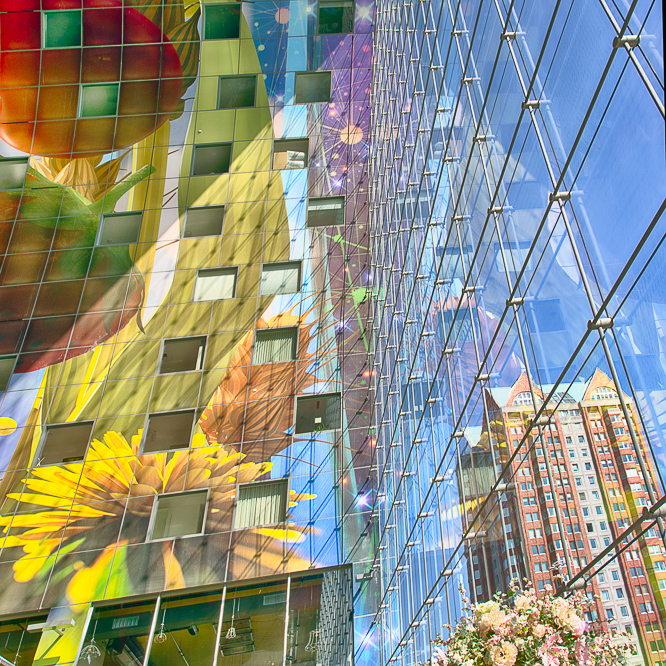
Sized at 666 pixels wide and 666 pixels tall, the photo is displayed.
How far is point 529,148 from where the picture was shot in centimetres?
772

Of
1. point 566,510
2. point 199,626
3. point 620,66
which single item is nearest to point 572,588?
point 566,510

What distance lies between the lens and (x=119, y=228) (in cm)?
2316

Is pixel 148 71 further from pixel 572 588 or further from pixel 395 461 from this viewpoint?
pixel 572 588

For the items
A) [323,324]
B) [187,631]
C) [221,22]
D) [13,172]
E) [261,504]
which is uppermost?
[221,22]

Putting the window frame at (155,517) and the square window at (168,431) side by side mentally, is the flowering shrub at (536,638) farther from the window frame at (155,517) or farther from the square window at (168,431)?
the square window at (168,431)

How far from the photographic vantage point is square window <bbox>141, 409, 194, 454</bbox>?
18.6m

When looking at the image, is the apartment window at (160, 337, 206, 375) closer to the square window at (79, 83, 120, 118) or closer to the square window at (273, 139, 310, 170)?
the square window at (273, 139, 310, 170)

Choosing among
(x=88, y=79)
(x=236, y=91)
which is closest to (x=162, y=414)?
(x=236, y=91)

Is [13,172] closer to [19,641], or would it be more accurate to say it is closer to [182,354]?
[182,354]

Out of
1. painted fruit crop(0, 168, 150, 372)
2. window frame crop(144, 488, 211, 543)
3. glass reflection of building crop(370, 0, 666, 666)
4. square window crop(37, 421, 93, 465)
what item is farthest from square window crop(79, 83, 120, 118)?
window frame crop(144, 488, 211, 543)

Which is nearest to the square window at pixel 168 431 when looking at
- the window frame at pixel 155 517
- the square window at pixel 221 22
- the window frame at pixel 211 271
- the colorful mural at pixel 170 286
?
the colorful mural at pixel 170 286

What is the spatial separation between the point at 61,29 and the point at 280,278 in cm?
1311

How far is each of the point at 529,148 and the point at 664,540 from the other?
4644mm


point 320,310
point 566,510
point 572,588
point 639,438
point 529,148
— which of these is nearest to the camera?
point 639,438
